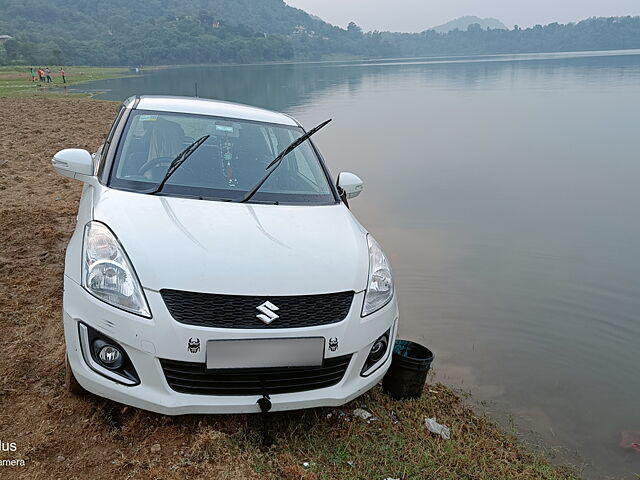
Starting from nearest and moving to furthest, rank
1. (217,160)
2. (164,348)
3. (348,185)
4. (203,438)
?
1. (164,348)
2. (203,438)
3. (217,160)
4. (348,185)

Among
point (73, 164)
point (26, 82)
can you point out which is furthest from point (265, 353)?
point (26, 82)

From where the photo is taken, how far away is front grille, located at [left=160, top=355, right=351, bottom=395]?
2346 millimetres

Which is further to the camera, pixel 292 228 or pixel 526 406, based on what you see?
pixel 526 406

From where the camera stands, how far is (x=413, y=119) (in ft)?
63.4

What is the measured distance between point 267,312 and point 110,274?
2.57 feet

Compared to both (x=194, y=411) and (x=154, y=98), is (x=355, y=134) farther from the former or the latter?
(x=194, y=411)

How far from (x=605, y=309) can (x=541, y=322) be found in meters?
0.83

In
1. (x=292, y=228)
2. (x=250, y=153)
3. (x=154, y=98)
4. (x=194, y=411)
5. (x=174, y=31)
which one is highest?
(x=174, y=31)

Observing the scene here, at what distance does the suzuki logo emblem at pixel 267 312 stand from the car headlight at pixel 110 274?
1.65ft

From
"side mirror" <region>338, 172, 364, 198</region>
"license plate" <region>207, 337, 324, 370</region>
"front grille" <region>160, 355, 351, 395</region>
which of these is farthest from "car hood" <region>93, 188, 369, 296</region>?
"side mirror" <region>338, 172, 364, 198</region>

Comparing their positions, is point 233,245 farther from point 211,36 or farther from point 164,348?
point 211,36

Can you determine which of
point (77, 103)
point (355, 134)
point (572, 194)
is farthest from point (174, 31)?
point (572, 194)

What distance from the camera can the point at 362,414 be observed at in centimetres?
311

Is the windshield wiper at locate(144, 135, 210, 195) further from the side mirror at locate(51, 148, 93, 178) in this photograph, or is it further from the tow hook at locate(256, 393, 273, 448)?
the tow hook at locate(256, 393, 273, 448)
